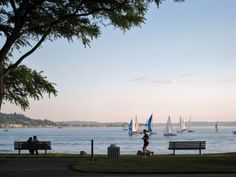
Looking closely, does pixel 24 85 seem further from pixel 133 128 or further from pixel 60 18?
pixel 133 128

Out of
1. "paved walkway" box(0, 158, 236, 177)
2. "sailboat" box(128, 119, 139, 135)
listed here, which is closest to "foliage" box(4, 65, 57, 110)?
"paved walkway" box(0, 158, 236, 177)

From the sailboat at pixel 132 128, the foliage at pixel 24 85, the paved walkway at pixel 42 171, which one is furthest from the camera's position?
the sailboat at pixel 132 128

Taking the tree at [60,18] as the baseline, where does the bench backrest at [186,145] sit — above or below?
below

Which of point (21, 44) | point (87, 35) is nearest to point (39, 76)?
point (21, 44)

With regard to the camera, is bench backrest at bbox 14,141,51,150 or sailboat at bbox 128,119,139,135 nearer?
bench backrest at bbox 14,141,51,150

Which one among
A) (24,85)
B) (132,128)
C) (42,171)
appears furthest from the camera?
(132,128)

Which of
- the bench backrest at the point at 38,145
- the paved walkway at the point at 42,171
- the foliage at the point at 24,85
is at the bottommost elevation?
the paved walkway at the point at 42,171

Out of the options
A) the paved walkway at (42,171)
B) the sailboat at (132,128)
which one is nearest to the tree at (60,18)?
the paved walkway at (42,171)

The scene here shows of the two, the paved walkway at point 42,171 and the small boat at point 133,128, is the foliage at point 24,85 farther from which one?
the small boat at point 133,128

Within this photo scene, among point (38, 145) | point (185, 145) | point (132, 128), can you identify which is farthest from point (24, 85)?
point (132, 128)

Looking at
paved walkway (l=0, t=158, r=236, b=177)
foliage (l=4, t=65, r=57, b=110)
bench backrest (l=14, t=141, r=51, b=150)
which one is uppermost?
foliage (l=4, t=65, r=57, b=110)

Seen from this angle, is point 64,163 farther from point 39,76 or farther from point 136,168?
point 39,76

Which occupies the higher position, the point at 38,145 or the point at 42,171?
the point at 38,145

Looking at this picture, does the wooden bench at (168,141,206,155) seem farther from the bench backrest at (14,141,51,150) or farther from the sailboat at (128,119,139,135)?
the sailboat at (128,119,139,135)
